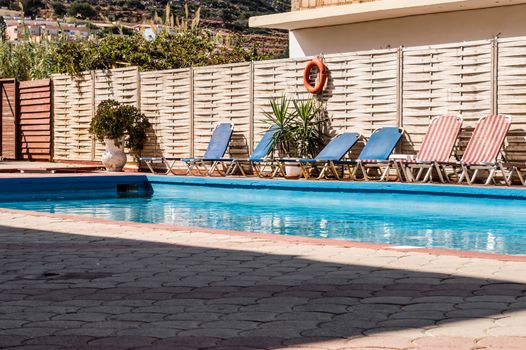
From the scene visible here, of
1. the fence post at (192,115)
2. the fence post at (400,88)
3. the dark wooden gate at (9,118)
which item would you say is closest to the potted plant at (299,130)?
the fence post at (400,88)

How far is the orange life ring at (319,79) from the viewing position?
14.0 metres

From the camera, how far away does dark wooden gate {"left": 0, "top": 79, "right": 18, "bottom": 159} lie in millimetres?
20391

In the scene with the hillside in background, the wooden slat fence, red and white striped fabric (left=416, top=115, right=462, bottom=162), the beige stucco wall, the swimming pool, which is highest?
the hillside in background

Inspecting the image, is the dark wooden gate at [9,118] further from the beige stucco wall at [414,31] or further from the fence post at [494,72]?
the fence post at [494,72]

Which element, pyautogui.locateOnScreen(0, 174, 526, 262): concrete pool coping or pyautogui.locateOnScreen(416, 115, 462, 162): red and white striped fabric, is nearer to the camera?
pyautogui.locateOnScreen(0, 174, 526, 262): concrete pool coping

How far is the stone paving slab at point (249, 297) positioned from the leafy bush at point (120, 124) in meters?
10.3

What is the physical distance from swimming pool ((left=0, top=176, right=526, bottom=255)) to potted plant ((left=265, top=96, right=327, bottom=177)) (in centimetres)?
116

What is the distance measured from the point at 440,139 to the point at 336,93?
235 cm

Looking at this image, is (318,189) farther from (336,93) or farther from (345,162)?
(336,93)

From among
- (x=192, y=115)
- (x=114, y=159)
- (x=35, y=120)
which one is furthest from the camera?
(x=35, y=120)

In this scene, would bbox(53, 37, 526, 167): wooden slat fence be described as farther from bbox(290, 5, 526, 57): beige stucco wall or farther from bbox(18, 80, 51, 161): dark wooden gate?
bbox(290, 5, 526, 57): beige stucco wall

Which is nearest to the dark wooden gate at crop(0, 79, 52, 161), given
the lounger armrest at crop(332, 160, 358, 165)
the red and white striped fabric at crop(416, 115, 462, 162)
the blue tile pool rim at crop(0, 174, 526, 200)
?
the blue tile pool rim at crop(0, 174, 526, 200)

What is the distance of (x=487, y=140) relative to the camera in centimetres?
1150

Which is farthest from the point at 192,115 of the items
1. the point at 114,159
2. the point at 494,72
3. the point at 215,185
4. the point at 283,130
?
the point at 494,72
